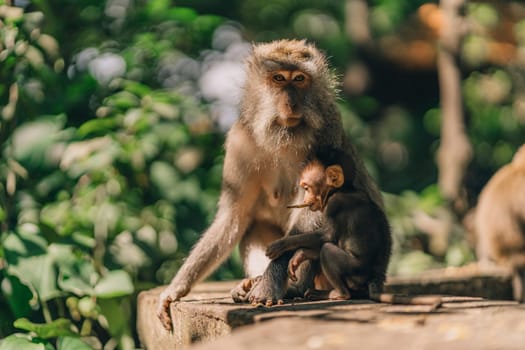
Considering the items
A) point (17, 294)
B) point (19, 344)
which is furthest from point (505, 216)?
point (19, 344)

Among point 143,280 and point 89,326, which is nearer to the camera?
point 89,326

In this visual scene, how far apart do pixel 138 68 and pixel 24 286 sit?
2.57 meters

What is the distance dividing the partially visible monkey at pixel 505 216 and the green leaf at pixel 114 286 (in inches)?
147

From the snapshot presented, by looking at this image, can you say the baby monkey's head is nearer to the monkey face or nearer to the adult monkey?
the adult monkey

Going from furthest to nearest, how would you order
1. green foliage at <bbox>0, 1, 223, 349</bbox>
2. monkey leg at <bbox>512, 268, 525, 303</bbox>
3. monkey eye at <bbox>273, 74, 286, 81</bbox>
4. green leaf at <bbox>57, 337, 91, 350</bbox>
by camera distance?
monkey leg at <bbox>512, 268, 525, 303</bbox>, green foliage at <bbox>0, 1, 223, 349</bbox>, green leaf at <bbox>57, 337, 91, 350</bbox>, monkey eye at <bbox>273, 74, 286, 81</bbox>

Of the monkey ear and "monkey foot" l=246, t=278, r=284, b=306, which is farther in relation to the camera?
the monkey ear

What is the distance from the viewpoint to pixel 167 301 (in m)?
4.83

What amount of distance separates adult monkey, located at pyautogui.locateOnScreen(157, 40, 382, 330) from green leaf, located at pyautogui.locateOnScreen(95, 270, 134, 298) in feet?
1.63

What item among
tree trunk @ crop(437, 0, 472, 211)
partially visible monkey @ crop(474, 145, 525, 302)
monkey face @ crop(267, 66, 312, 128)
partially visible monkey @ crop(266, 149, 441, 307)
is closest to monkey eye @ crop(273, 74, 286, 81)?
monkey face @ crop(267, 66, 312, 128)

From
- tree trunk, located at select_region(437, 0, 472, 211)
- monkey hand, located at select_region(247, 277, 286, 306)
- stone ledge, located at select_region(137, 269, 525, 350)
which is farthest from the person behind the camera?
tree trunk, located at select_region(437, 0, 472, 211)

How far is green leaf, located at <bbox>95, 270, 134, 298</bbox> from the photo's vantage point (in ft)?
17.3

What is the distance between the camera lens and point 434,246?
9.38 meters

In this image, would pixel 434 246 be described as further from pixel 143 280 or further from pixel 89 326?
pixel 89 326

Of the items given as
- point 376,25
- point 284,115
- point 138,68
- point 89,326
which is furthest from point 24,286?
point 376,25
